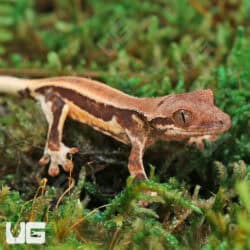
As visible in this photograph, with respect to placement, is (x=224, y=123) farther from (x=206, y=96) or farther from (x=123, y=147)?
(x=123, y=147)

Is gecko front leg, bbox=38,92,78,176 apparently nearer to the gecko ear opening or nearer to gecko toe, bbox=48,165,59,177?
gecko toe, bbox=48,165,59,177

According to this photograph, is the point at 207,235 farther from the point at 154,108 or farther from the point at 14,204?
the point at 14,204

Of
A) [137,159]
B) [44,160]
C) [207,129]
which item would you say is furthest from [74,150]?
[207,129]

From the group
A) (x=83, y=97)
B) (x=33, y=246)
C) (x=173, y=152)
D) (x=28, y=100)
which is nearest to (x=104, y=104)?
(x=83, y=97)

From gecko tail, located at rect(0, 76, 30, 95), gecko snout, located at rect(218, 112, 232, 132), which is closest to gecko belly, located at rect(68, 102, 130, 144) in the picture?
gecko tail, located at rect(0, 76, 30, 95)

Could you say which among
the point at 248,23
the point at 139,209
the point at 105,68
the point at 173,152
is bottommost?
the point at 139,209

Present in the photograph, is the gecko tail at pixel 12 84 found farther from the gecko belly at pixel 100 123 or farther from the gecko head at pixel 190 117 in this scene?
the gecko head at pixel 190 117
